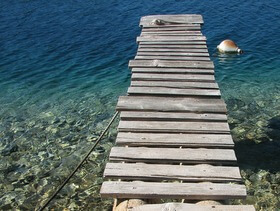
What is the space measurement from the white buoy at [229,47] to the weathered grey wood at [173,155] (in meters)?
16.0

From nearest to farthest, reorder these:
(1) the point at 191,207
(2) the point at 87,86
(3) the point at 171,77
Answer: (1) the point at 191,207 → (3) the point at 171,77 → (2) the point at 87,86

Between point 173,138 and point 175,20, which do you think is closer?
point 173,138

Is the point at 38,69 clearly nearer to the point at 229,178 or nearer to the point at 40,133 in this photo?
the point at 40,133

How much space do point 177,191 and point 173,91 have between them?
15.7 ft

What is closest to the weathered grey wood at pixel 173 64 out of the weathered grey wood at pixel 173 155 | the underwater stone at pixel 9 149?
the weathered grey wood at pixel 173 155

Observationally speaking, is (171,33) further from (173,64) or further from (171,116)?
(171,116)

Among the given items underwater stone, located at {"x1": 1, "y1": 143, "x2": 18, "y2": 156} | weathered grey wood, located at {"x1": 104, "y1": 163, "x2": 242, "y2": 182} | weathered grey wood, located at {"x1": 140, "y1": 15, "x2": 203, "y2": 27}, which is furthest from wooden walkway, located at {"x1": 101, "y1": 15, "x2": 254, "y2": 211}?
underwater stone, located at {"x1": 1, "y1": 143, "x2": 18, "y2": 156}

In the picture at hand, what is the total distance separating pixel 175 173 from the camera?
317 inches

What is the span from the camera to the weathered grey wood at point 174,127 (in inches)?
379

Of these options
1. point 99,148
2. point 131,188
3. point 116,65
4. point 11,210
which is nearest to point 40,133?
point 99,148

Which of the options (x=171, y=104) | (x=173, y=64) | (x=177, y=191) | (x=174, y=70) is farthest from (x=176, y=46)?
(x=177, y=191)

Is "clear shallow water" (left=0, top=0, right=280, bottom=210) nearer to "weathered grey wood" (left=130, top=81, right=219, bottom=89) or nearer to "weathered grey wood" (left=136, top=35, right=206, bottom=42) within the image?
"weathered grey wood" (left=130, top=81, right=219, bottom=89)

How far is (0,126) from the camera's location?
57.1 feet

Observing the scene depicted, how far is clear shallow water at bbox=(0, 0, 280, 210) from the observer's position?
44.4ft
